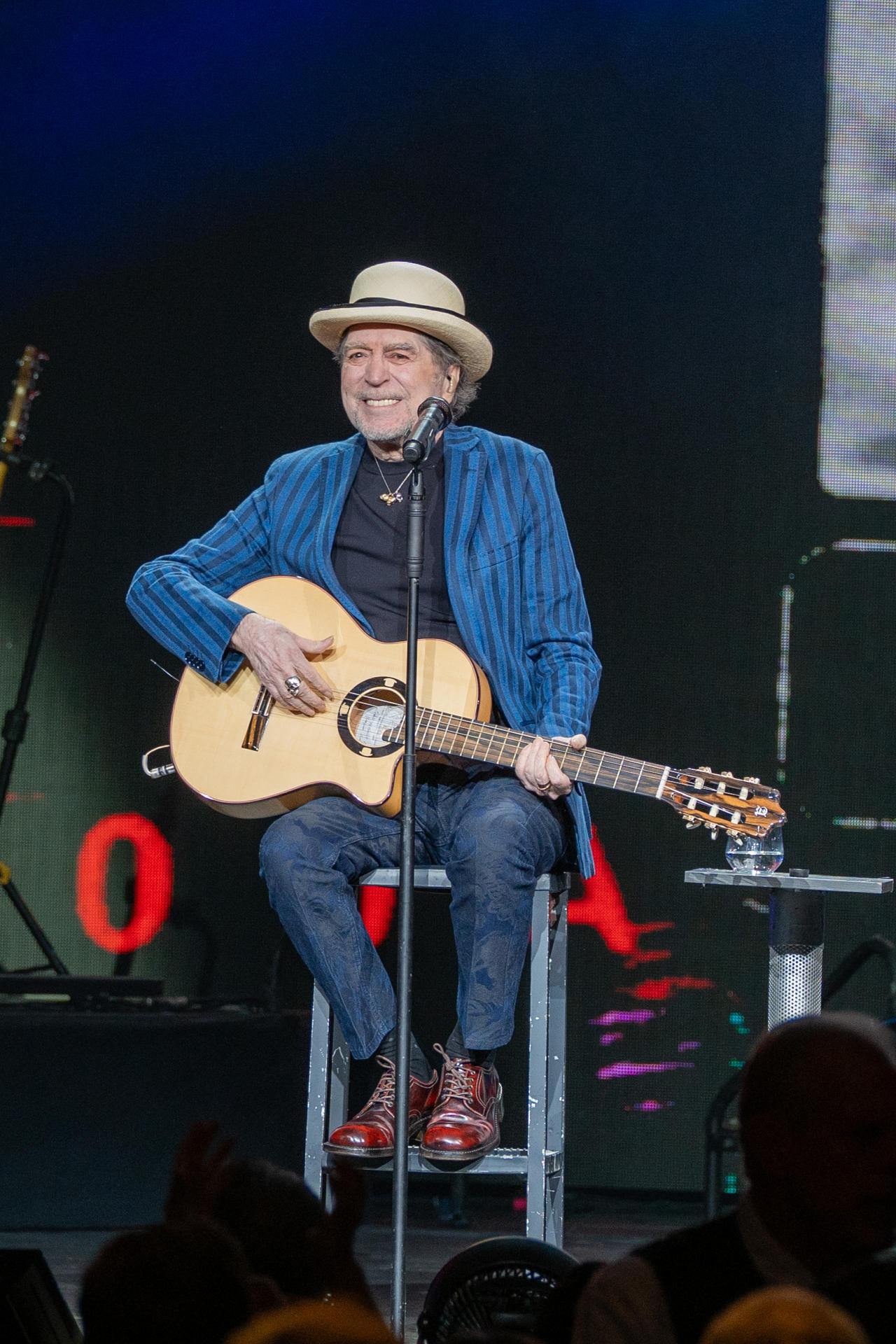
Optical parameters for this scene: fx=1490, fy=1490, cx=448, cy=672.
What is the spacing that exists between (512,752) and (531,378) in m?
1.87

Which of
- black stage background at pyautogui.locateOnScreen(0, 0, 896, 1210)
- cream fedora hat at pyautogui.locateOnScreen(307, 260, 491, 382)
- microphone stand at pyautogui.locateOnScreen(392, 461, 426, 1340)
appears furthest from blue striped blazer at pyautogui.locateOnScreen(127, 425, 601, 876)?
black stage background at pyautogui.locateOnScreen(0, 0, 896, 1210)

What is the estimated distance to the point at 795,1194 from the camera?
4.01 feet

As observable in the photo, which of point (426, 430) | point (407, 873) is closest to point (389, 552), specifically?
point (426, 430)

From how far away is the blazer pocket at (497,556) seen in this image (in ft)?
10.9

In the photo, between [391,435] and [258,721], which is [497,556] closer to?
[391,435]

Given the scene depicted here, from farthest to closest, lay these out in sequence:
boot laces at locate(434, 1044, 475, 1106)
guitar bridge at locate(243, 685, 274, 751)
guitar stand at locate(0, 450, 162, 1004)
Result: 1. guitar stand at locate(0, 450, 162, 1004)
2. guitar bridge at locate(243, 685, 274, 751)
3. boot laces at locate(434, 1044, 475, 1106)

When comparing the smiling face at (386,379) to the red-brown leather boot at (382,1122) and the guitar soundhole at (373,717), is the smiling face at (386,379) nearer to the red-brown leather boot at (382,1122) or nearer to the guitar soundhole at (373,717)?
the guitar soundhole at (373,717)

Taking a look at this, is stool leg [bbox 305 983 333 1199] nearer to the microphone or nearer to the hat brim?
the microphone

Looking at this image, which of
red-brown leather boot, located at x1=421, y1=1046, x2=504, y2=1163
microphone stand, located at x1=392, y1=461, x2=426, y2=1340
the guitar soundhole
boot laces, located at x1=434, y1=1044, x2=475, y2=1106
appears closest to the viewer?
microphone stand, located at x1=392, y1=461, x2=426, y2=1340

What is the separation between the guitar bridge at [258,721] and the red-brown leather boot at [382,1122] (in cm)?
72

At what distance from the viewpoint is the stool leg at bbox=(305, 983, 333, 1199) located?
2.97m

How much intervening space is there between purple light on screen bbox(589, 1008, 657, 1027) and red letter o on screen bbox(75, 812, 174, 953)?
4.41 ft

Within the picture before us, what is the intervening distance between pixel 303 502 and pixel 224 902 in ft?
5.02

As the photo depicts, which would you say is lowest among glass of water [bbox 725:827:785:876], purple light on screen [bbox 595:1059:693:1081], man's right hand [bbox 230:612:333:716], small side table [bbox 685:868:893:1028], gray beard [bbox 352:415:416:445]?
purple light on screen [bbox 595:1059:693:1081]
